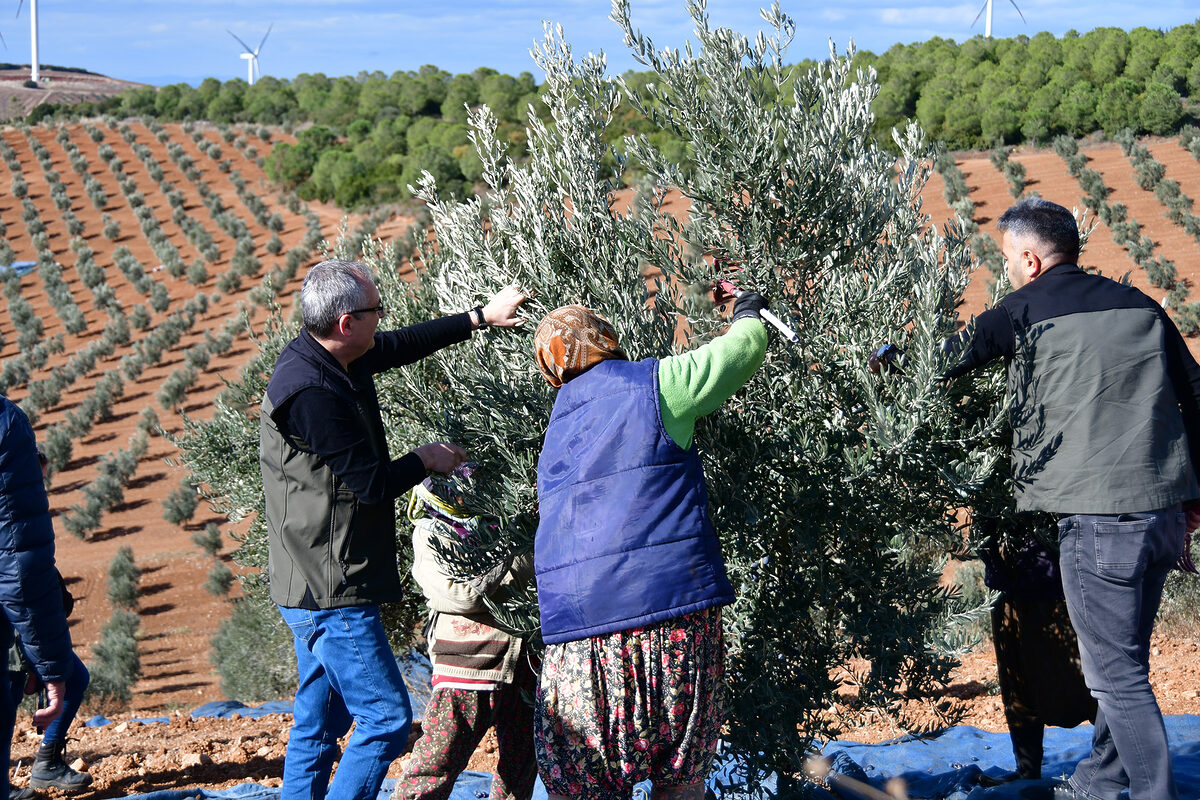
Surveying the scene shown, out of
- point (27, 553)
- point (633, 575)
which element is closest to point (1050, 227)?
point (633, 575)

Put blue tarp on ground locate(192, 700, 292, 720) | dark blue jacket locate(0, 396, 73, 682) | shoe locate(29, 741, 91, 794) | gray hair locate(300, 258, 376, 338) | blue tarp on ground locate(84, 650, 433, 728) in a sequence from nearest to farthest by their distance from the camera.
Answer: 1. gray hair locate(300, 258, 376, 338)
2. dark blue jacket locate(0, 396, 73, 682)
3. shoe locate(29, 741, 91, 794)
4. blue tarp on ground locate(84, 650, 433, 728)
5. blue tarp on ground locate(192, 700, 292, 720)

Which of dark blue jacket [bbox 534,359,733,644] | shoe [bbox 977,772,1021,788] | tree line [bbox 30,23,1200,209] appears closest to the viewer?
dark blue jacket [bbox 534,359,733,644]

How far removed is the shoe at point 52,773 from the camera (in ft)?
16.2

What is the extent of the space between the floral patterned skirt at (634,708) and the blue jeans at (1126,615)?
122cm

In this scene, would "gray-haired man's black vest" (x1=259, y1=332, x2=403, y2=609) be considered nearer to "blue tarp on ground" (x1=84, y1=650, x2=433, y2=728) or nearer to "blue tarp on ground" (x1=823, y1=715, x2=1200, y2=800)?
"blue tarp on ground" (x1=823, y1=715, x2=1200, y2=800)

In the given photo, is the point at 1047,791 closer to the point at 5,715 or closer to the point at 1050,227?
the point at 1050,227

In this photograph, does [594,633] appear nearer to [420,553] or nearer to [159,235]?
[420,553]

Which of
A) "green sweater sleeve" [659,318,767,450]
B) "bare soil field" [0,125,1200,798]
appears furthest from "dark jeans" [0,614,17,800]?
"green sweater sleeve" [659,318,767,450]

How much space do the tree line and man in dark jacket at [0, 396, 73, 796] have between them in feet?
58.8

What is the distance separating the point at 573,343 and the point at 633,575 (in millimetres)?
658

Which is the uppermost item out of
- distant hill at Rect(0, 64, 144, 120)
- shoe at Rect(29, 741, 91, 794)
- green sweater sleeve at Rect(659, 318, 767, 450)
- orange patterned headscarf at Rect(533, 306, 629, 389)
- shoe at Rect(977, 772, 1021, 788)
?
distant hill at Rect(0, 64, 144, 120)

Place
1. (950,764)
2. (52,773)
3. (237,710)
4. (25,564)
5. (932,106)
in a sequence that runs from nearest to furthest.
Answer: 1. (25,564)
2. (950,764)
3. (52,773)
4. (237,710)
5. (932,106)

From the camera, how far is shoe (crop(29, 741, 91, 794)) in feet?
16.2

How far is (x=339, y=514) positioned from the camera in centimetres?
302
